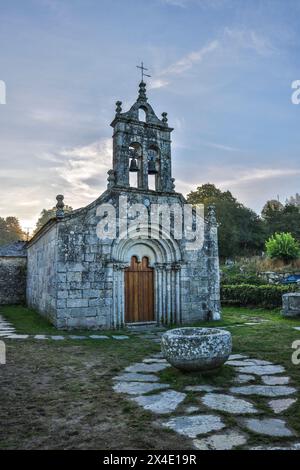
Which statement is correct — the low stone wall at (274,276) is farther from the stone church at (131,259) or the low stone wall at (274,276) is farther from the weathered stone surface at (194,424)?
the weathered stone surface at (194,424)

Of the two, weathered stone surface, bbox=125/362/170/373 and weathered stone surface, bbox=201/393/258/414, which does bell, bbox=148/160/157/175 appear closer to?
weathered stone surface, bbox=125/362/170/373

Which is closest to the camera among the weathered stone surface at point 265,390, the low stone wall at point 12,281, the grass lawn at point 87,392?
the grass lawn at point 87,392

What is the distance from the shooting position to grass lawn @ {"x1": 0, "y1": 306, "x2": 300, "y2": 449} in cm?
317

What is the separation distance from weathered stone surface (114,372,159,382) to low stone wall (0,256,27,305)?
14386 mm

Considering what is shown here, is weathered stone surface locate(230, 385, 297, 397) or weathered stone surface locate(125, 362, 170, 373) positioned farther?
weathered stone surface locate(125, 362, 170, 373)

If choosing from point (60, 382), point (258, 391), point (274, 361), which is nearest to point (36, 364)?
point (60, 382)

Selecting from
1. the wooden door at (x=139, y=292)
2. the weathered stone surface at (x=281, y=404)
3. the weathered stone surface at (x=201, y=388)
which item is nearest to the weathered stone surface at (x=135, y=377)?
the weathered stone surface at (x=201, y=388)

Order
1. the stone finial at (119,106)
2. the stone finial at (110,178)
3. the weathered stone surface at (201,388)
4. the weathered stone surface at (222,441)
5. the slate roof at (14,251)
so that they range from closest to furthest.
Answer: the weathered stone surface at (222,441) → the weathered stone surface at (201,388) → the stone finial at (110,178) → the stone finial at (119,106) → the slate roof at (14,251)

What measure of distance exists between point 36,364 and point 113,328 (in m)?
4.36

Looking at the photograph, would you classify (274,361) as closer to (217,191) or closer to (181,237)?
(181,237)

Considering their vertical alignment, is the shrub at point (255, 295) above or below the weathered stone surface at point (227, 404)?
above

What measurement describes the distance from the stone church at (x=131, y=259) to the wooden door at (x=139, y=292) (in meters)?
0.03

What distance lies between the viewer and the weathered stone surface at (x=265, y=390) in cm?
447

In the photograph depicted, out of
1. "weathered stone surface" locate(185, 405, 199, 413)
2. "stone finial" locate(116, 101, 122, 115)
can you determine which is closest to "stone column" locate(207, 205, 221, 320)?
"stone finial" locate(116, 101, 122, 115)
